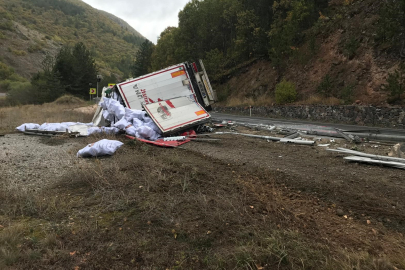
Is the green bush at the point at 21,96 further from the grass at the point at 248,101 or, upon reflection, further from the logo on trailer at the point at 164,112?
the logo on trailer at the point at 164,112

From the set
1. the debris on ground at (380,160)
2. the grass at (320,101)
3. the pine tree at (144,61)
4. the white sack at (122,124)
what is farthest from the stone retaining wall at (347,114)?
the pine tree at (144,61)

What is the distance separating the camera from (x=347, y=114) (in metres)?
15.4

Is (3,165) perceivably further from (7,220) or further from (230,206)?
(230,206)

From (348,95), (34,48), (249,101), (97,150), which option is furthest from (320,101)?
(34,48)

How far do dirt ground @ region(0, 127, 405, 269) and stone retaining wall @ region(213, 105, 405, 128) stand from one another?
894 cm

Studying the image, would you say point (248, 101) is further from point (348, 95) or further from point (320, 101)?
point (348, 95)

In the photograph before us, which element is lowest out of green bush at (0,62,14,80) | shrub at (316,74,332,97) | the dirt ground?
the dirt ground

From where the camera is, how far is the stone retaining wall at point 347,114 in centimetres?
1327

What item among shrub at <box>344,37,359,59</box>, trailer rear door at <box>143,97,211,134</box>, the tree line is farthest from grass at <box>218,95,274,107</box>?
trailer rear door at <box>143,97,211,134</box>

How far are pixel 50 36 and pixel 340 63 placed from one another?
11304 centimetres

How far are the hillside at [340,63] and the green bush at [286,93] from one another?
54 cm

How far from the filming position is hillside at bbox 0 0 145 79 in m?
74.2

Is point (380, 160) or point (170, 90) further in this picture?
point (170, 90)

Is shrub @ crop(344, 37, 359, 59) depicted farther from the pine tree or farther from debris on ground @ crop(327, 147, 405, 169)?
the pine tree
